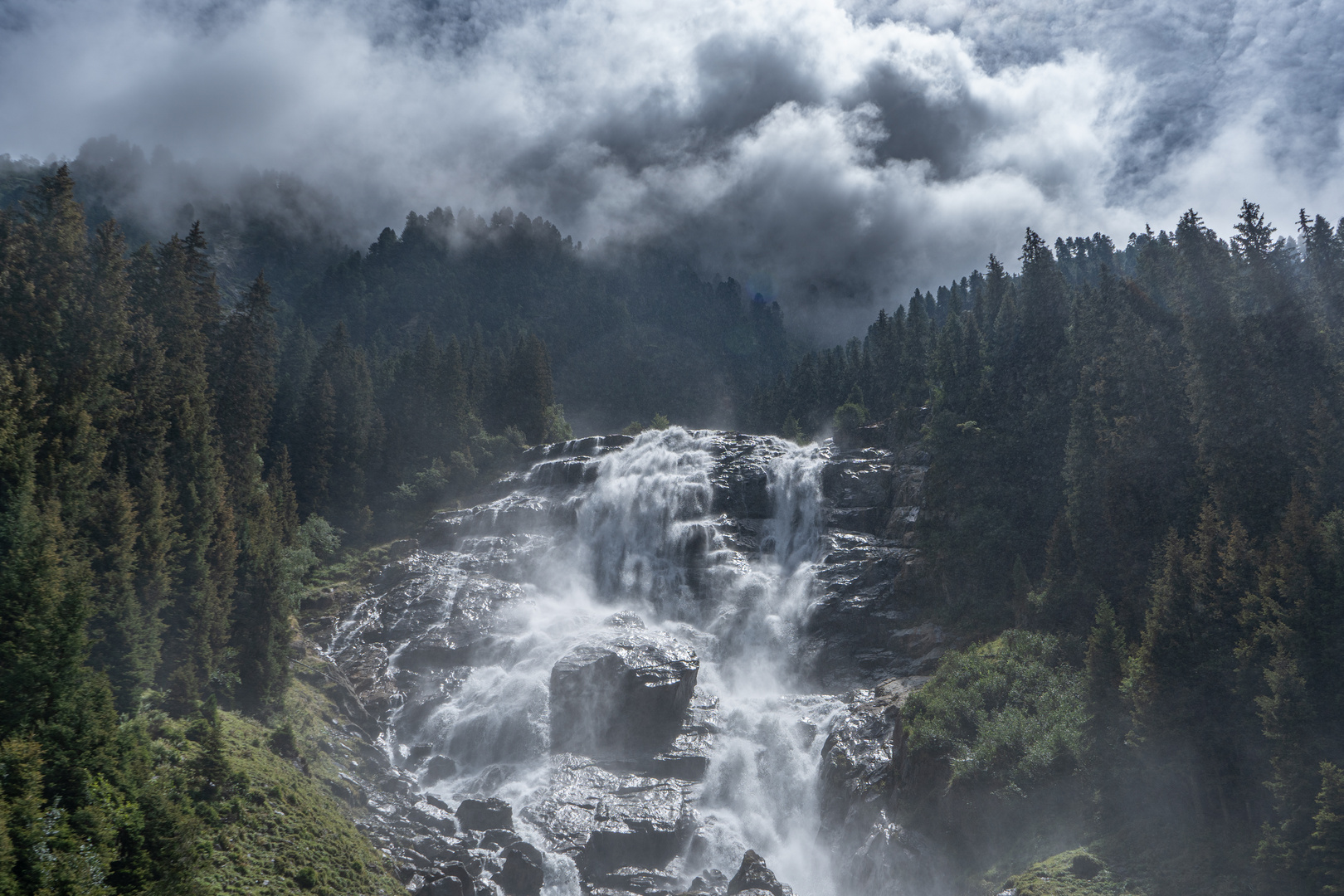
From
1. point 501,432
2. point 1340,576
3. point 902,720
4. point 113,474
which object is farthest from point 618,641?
point 501,432

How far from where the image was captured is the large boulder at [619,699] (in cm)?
4459

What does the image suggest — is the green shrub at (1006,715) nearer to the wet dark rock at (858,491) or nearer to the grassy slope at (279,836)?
the wet dark rock at (858,491)

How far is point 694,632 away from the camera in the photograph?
5641 centimetres

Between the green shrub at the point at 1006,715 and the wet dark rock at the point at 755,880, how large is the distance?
9.19 m

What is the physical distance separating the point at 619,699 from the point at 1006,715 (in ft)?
69.9

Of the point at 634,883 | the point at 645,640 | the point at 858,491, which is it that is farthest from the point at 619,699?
the point at 858,491

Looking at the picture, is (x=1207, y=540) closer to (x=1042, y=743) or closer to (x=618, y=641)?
(x=1042, y=743)

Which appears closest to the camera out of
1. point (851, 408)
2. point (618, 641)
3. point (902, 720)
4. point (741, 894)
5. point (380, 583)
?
point (741, 894)

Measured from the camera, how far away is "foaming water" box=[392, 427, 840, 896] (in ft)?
134

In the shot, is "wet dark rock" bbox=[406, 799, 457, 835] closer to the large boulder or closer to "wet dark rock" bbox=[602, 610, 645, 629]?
the large boulder

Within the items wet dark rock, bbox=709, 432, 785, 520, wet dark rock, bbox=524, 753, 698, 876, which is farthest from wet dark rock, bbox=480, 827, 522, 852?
wet dark rock, bbox=709, 432, 785, 520

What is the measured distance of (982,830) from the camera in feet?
111

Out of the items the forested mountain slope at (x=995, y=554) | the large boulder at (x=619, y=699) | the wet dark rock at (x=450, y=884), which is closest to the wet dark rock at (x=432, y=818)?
the wet dark rock at (x=450, y=884)

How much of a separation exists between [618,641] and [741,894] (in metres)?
18.6
